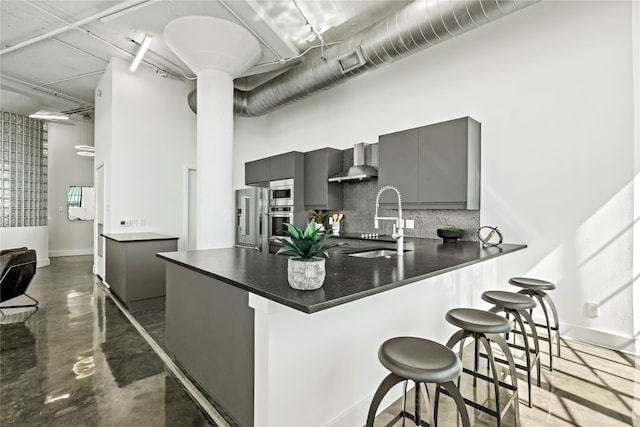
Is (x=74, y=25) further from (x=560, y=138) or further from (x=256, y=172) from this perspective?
(x=560, y=138)

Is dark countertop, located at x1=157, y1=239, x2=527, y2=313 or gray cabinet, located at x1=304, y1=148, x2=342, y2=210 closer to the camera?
dark countertop, located at x1=157, y1=239, x2=527, y2=313

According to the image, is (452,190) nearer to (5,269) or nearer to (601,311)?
(601,311)

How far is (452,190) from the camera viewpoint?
346 centimetres

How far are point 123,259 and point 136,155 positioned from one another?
2.04 m

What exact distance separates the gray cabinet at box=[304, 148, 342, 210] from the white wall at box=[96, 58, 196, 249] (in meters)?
2.56

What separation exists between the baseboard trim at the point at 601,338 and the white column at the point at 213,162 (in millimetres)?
4123

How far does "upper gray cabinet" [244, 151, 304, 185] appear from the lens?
199 inches

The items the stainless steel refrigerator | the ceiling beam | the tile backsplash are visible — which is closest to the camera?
the ceiling beam

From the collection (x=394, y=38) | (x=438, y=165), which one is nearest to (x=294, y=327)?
(x=438, y=165)

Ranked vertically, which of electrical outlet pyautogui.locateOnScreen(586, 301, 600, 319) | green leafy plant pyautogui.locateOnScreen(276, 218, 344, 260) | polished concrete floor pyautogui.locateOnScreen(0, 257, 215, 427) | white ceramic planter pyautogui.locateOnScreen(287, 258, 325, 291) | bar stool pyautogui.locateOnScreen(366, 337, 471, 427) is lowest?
polished concrete floor pyautogui.locateOnScreen(0, 257, 215, 427)

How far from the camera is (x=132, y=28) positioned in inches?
158

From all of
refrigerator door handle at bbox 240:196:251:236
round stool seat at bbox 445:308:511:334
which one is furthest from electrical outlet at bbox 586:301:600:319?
refrigerator door handle at bbox 240:196:251:236

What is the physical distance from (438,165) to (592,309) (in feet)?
6.77

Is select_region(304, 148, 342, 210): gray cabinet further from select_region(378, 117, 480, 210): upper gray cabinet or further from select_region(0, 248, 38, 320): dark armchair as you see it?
select_region(0, 248, 38, 320): dark armchair
